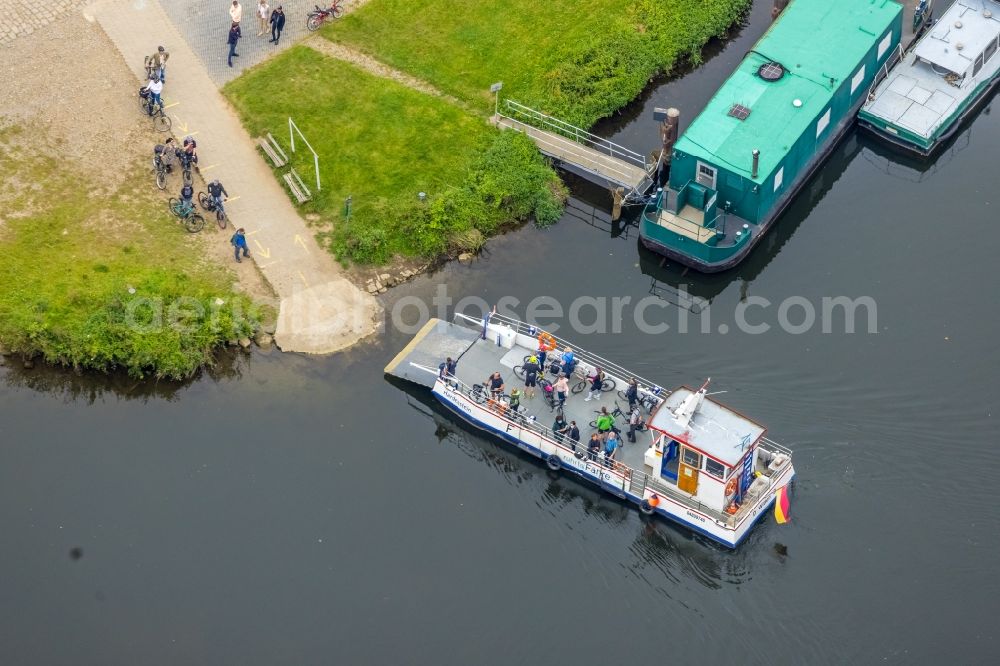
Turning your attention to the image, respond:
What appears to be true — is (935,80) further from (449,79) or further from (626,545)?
(626,545)

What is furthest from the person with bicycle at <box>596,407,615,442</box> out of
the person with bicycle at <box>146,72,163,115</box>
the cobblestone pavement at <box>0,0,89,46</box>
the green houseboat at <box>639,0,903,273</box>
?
the cobblestone pavement at <box>0,0,89,46</box>

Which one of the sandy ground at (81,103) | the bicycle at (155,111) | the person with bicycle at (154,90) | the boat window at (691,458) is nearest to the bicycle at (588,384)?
the boat window at (691,458)

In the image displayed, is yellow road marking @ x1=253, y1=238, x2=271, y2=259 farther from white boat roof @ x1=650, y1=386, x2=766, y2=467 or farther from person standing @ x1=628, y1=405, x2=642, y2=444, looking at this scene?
white boat roof @ x1=650, y1=386, x2=766, y2=467

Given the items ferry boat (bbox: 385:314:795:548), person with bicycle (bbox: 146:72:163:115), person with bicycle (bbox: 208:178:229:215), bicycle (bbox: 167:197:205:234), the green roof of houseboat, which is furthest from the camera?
person with bicycle (bbox: 146:72:163:115)

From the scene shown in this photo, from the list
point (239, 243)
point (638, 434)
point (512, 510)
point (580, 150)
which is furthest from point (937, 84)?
point (239, 243)

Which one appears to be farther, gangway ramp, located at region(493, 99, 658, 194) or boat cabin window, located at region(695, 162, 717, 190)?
gangway ramp, located at region(493, 99, 658, 194)

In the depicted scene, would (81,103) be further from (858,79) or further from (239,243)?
(858,79)
